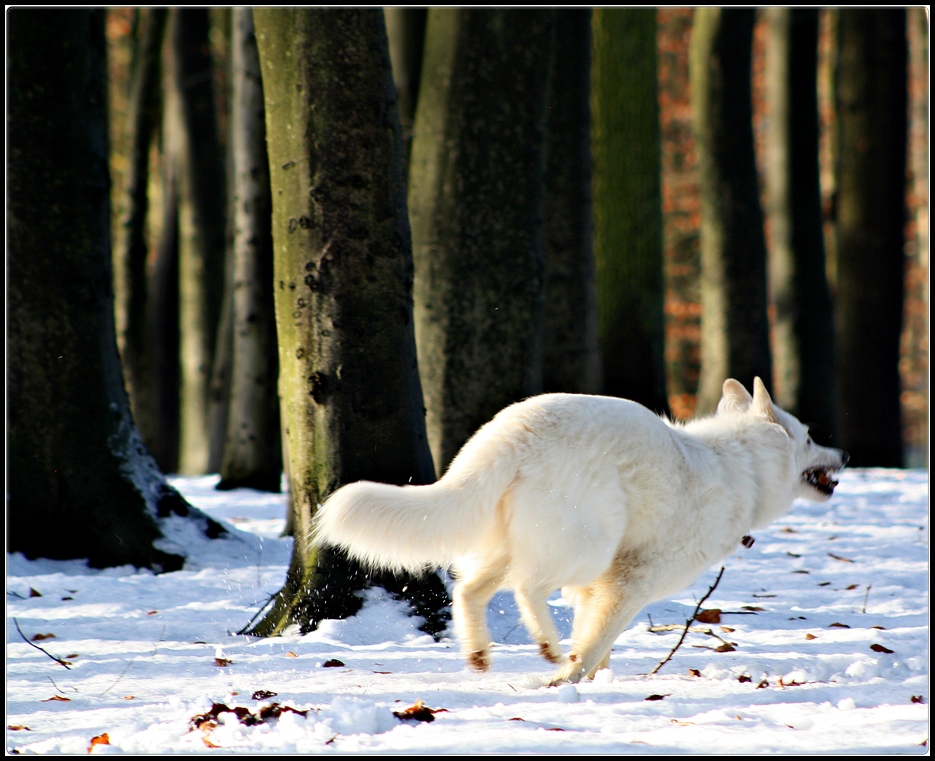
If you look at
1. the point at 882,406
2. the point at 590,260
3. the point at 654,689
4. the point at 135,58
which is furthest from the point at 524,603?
the point at 135,58

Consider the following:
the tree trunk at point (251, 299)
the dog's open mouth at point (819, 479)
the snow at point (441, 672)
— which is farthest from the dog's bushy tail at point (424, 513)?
the tree trunk at point (251, 299)

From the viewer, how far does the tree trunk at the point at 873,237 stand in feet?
43.5

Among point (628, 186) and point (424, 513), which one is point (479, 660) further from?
point (628, 186)

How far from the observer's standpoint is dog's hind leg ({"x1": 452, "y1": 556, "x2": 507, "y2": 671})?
397 centimetres

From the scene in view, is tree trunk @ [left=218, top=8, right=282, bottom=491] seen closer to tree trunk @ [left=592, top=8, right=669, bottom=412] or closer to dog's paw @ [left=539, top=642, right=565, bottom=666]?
tree trunk @ [left=592, top=8, right=669, bottom=412]

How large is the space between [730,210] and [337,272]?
875cm

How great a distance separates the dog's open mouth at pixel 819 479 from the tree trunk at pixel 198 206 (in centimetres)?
1180

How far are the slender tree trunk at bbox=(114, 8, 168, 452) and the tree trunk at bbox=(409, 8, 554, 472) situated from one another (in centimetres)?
933

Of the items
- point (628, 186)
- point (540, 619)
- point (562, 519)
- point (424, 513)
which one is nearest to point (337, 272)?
point (424, 513)

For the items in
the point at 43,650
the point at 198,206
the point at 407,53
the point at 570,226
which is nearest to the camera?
the point at 43,650

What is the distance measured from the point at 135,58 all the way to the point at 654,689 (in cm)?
1765

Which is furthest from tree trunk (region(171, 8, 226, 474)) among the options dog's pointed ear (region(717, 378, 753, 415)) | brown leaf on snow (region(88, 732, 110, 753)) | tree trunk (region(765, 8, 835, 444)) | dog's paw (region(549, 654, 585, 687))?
brown leaf on snow (region(88, 732, 110, 753))

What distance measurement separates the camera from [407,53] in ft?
29.5

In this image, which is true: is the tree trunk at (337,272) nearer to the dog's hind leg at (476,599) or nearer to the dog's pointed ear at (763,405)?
the dog's hind leg at (476,599)
